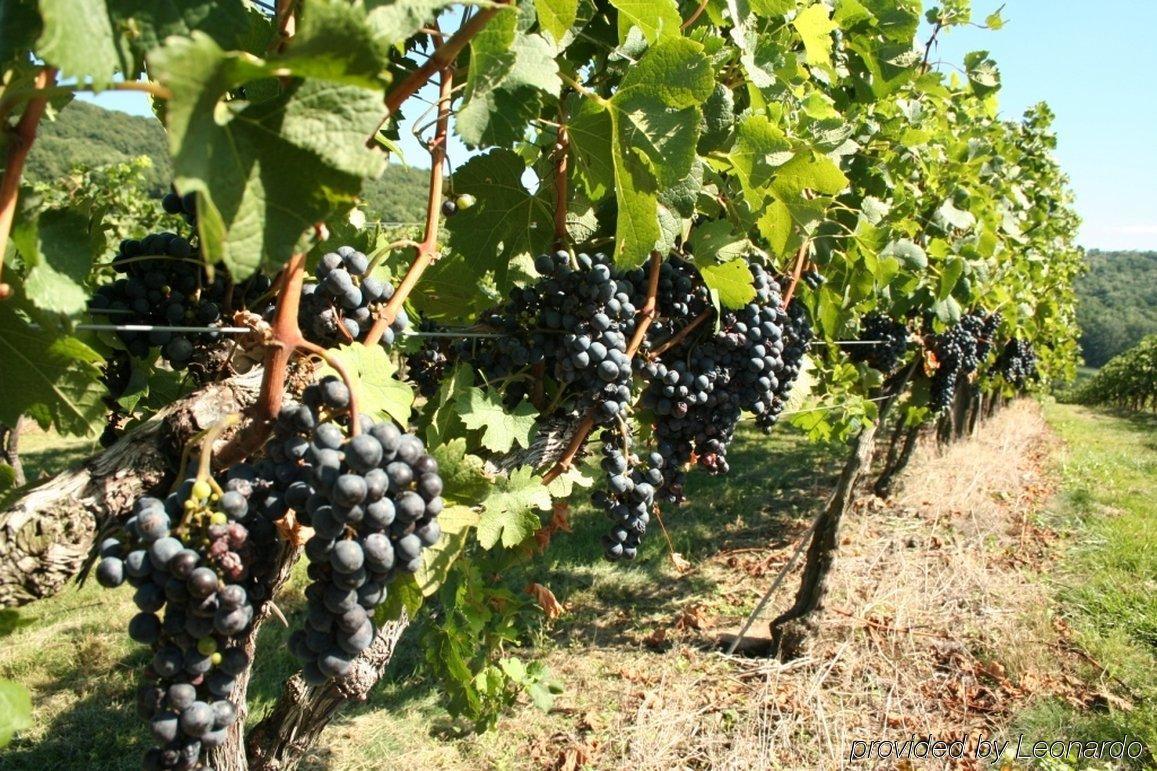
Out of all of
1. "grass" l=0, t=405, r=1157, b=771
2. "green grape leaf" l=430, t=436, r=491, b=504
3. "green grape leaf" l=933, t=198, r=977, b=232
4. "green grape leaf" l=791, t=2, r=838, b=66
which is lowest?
"grass" l=0, t=405, r=1157, b=771

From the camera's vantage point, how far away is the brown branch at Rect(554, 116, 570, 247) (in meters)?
1.83

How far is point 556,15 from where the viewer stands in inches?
59.0

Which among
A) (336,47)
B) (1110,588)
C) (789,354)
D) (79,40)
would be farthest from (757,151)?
(1110,588)

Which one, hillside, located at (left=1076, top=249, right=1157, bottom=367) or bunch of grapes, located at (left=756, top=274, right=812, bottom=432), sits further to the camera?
hillside, located at (left=1076, top=249, right=1157, bottom=367)

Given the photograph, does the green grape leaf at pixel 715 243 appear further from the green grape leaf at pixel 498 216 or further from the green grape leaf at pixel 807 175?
the green grape leaf at pixel 498 216

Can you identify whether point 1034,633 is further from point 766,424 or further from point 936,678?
point 766,424

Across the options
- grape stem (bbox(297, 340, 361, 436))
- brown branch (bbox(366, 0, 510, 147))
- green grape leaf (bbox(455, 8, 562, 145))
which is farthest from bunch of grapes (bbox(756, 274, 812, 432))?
grape stem (bbox(297, 340, 361, 436))

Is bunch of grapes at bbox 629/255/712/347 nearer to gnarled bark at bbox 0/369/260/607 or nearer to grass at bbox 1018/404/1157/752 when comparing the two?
gnarled bark at bbox 0/369/260/607

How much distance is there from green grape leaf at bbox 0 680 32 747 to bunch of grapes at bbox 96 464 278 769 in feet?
0.43

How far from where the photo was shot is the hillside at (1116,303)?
71938 millimetres

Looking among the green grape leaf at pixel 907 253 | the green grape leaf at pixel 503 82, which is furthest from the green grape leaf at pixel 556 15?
the green grape leaf at pixel 907 253

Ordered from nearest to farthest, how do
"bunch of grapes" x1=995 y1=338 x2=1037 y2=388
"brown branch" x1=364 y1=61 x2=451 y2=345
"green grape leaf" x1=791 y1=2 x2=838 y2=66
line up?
"brown branch" x1=364 y1=61 x2=451 y2=345 → "green grape leaf" x1=791 y1=2 x2=838 y2=66 → "bunch of grapes" x1=995 y1=338 x2=1037 y2=388

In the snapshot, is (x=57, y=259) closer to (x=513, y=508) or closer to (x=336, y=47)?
(x=336, y=47)

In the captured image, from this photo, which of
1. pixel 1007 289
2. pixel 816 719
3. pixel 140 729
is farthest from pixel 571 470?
pixel 1007 289
